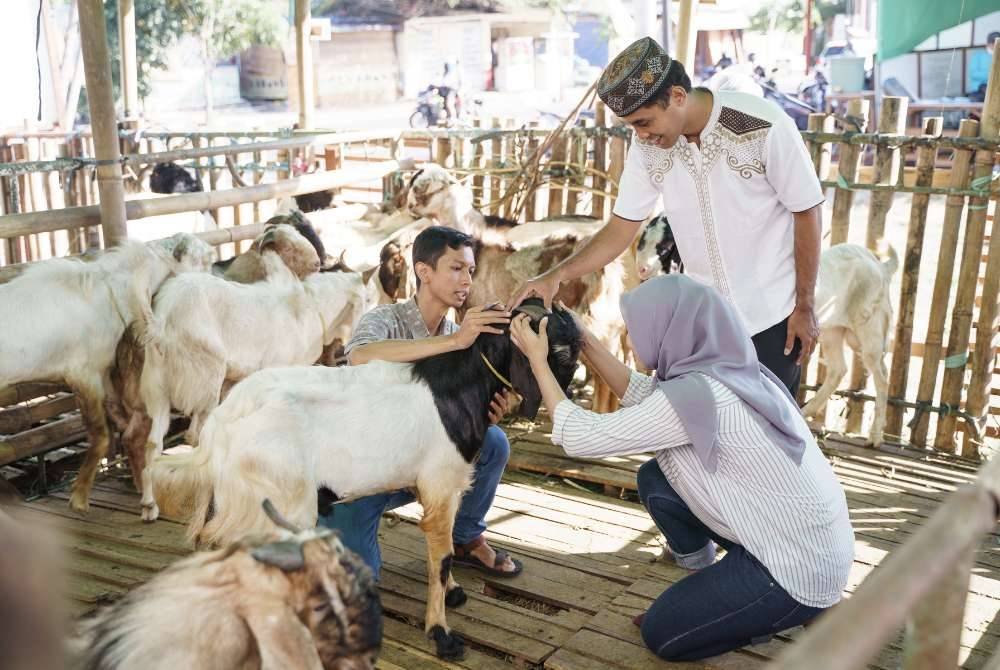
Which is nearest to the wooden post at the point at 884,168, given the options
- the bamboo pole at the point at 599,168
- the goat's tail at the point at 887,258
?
the goat's tail at the point at 887,258

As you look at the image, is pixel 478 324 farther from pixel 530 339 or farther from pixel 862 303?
pixel 862 303

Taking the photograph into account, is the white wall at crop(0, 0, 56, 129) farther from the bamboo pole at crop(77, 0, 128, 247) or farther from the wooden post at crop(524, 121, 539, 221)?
the wooden post at crop(524, 121, 539, 221)

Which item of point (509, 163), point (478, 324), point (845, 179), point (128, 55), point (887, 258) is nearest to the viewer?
point (478, 324)

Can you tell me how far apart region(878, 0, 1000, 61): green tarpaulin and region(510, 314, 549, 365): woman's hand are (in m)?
4.95

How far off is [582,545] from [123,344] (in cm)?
246

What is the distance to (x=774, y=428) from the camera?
286cm

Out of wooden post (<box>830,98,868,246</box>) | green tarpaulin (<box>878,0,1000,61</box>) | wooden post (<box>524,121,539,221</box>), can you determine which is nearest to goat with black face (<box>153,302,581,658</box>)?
wooden post (<box>830,98,868,246</box>)

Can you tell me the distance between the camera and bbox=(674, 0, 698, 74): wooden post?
6.27m

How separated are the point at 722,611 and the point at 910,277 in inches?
150

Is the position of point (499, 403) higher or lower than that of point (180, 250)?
lower

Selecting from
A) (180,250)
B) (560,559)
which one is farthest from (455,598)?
(180,250)

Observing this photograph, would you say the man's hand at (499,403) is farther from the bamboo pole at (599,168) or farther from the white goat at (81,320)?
the bamboo pole at (599,168)

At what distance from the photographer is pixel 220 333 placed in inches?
183

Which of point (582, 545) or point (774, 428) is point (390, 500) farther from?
point (774, 428)
